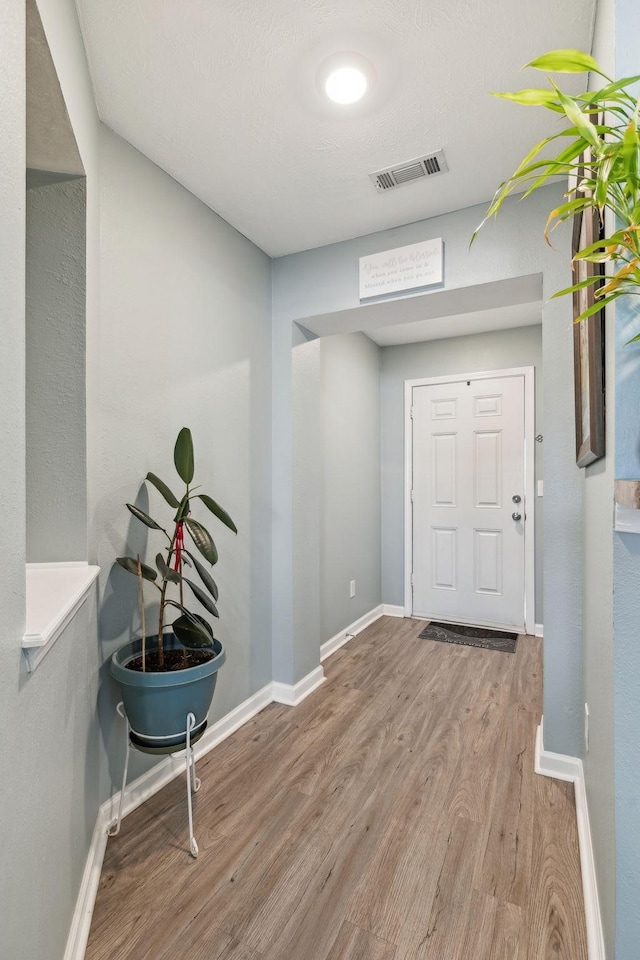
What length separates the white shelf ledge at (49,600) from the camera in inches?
33.9

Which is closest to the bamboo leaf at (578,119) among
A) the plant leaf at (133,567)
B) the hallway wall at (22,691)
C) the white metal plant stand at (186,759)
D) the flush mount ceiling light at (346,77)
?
the hallway wall at (22,691)

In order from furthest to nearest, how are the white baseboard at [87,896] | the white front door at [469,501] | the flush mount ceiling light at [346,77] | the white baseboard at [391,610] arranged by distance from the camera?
the white baseboard at [391,610]
the white front door at [469,501]
the flush mount ceiling light at [346,77]
the white baseboard at [87,896]

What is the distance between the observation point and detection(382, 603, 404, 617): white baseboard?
422 cm

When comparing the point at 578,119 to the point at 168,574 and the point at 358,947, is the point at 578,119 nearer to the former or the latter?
the point at 168,574

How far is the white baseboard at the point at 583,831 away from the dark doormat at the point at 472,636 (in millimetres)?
1275

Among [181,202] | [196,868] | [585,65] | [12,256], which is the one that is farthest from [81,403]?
[196,868]

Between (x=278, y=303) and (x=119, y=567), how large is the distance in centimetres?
171

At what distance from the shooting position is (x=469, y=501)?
397 centimetres

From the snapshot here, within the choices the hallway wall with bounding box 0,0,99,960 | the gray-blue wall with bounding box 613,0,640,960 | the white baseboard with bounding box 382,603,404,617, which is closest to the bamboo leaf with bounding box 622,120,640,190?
the gray-blue wall with bounding box 613,0,640,960

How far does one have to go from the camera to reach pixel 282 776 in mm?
1975

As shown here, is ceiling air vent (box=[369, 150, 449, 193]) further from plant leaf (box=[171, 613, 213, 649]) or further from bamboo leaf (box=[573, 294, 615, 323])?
plant leaf (box=[171, 613, 213, 649])

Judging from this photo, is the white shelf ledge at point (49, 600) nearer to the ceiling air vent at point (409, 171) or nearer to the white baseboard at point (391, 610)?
the ceiling air vent at point (409, 171)

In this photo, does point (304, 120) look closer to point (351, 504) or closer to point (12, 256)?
point (12, 256)

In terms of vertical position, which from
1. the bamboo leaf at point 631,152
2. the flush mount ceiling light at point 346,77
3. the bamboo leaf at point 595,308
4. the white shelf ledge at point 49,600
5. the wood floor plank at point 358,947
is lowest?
the wood floor plank at point 358,947
